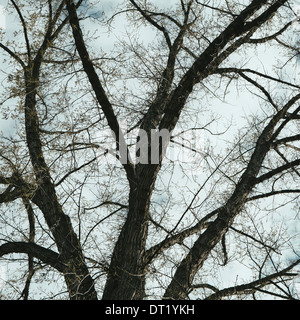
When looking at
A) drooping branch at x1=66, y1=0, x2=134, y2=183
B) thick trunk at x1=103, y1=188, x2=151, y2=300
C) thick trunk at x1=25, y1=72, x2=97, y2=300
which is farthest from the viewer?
drooping branch at x1=66, y1=0, x2=134, y2=183

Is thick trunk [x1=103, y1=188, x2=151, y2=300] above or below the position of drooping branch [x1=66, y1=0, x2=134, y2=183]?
below

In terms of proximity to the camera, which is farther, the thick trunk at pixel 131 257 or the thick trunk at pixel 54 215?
the thick trunk at pixel 54 215

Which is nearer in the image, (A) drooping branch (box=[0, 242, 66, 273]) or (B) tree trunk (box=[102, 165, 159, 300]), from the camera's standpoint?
(B) tree trunk (box=[102, 165, 159, 300])

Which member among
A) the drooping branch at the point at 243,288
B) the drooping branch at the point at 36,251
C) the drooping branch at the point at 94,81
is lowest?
the drooping branch at the point at 243,288

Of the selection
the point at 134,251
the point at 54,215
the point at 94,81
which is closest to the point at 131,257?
the point at 134,251

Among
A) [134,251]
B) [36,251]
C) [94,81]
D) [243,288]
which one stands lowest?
[243,288]

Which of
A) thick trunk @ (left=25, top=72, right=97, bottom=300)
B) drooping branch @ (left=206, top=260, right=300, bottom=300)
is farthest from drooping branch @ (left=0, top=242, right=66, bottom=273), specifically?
drooping branch @ (left=206, top=260, right=300, bottom=300)

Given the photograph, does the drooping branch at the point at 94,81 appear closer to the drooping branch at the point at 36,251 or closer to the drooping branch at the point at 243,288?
the drooping branch at the point at 36,251

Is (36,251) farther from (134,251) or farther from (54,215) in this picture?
(134,251)

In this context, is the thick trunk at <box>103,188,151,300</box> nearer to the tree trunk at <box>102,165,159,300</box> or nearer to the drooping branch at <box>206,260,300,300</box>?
the tree trunk at <box>102,165,159,300</box>

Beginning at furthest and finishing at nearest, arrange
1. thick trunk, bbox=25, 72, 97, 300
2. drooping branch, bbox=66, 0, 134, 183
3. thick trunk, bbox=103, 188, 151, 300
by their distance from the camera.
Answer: drooping branch, bbox=66, 0, 134, 183 < thick trunk, bbox=25, 72, 97, 300 < thick trunk, bbox=103, 188, 151, 300

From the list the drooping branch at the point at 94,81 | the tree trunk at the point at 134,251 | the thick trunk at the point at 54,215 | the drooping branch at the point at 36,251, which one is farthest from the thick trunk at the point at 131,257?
the drooping branch at the point at 36,251

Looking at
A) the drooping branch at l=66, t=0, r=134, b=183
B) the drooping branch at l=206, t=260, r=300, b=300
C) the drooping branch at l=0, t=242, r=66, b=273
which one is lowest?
the drooping branch at l=206, t=260, r=300, b=300

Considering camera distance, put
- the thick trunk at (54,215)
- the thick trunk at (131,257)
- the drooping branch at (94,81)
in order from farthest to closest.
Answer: the drooping branch at (94,81), the thick trunk at (54,215), the thick trunk at (131,257)
